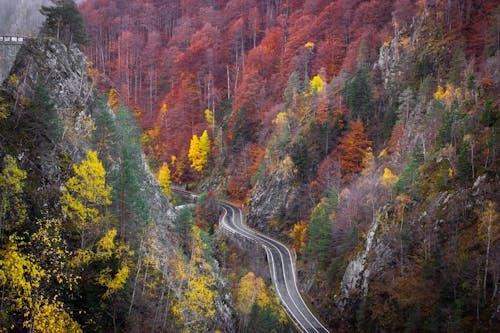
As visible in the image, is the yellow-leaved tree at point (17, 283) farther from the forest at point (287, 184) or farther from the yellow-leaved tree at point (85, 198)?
the yellow-leaved tree at point (85, 198)

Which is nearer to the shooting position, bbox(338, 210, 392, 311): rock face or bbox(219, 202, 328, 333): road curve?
bbox(338, 210, 392, 311): rock face

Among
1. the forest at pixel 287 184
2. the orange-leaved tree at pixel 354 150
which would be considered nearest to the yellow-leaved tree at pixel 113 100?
the forest at pixel 287 184

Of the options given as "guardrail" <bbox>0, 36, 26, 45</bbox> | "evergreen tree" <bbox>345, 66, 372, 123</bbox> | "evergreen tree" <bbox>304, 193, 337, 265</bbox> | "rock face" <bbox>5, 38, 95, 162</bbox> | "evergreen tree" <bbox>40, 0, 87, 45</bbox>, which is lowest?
"evergreen tree" <bbox>304, 193, 337, 265</bbox>

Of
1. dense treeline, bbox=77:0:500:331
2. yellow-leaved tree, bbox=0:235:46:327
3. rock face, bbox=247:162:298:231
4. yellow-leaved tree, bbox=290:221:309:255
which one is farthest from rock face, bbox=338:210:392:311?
yellow-leaved tree, bbox=0:235:46:327

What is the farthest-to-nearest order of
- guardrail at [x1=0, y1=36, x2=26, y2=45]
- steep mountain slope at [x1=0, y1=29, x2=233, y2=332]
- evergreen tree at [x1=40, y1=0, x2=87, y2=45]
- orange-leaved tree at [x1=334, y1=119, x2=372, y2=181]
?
orange-leaved tree at [x1=334, y1=119, x2=372, y2=181]
evergreen tree at [x1=40, y1=0, x2=87, y2=45]
guardrail at [x1=0, y1=36, x2=26, y2=45]
steep mountain slope at [x1=0, y1=29, x2=233, y2=332]

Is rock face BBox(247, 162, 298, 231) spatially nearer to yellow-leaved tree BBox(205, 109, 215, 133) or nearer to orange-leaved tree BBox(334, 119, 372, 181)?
orange-leaved tree BBox(334, 119, 372, 181)

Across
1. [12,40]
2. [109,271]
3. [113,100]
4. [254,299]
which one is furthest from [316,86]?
[109,271]

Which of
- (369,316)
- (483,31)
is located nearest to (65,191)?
(369,316)
